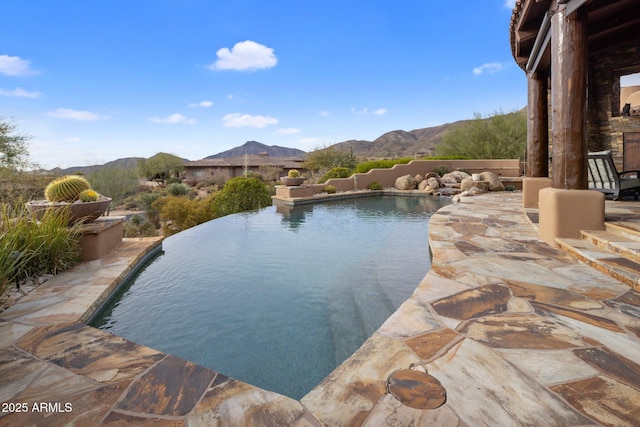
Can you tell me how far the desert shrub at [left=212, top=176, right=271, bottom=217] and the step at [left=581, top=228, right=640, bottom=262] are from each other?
999 centimetres

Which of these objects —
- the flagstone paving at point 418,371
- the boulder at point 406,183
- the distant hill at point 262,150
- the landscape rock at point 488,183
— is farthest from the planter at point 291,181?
the distant hill at point 262,150

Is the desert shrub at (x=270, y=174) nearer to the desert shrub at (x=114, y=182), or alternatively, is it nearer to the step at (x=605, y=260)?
the desert shrub at (x=114, y=182)

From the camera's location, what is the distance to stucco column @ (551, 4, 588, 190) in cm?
373

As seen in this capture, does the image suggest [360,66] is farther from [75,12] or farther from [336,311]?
[336,311]

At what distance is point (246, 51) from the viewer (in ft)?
101

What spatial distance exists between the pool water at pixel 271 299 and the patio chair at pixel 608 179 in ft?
11.0

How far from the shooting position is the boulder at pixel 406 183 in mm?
16266

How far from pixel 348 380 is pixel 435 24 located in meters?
19.8

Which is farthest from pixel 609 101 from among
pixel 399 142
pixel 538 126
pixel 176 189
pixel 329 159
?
pixel 399 142

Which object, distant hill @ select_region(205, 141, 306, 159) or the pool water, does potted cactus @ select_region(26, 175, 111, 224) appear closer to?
the pool water

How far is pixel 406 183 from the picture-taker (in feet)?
53.4

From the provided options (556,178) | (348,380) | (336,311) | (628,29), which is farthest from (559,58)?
(628,29)

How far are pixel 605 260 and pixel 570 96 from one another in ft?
6.51


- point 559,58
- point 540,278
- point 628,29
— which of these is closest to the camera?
point 540,278
